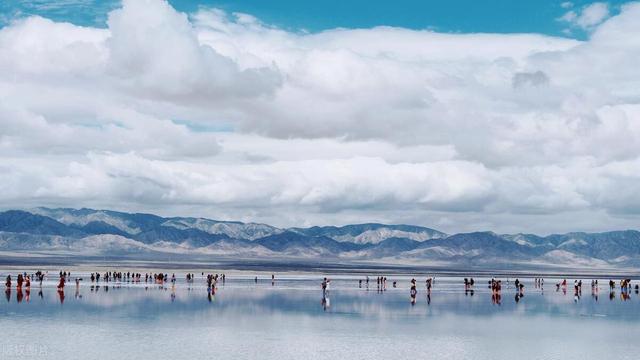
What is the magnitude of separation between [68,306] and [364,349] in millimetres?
35058

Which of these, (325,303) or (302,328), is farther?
(325,303)

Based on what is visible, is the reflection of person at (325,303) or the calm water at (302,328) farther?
the reflection of person at (325,303)

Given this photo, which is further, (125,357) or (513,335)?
(513,335)

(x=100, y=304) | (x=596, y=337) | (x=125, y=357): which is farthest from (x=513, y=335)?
(x=100, y=304)

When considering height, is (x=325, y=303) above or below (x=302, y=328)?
above

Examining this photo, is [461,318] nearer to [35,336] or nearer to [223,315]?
[223,315]

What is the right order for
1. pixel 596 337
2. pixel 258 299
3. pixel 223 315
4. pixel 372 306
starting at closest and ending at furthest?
pixel 596 337
pixel 223 315
pixel 372 306
pixel 258 299

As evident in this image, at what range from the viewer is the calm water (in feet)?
157

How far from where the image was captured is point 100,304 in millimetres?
77500

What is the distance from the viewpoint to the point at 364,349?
49.2 metres

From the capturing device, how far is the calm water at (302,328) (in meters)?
47.9

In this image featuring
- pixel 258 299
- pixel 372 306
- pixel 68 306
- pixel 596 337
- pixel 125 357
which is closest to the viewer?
pixel 125 357

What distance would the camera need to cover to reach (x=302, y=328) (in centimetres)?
5959

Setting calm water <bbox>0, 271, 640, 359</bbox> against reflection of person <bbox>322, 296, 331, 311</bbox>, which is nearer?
calm water <bbox>0, 271, 640, 359</bbox>
